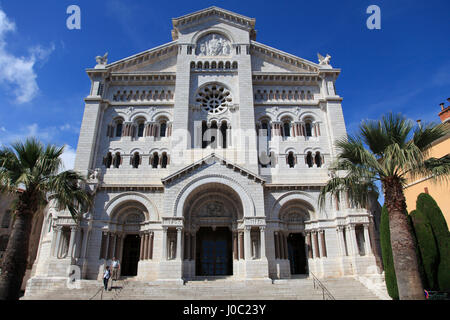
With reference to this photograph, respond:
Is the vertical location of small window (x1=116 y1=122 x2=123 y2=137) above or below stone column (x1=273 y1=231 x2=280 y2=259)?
above

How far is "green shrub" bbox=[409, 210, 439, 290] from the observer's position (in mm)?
14898

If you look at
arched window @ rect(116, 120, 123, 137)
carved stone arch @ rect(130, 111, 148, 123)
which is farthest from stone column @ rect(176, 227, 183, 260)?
arched window @ rect(116, 120, 123, 137)

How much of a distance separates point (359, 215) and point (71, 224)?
21303 millimetres

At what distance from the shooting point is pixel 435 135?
1289 centimetres

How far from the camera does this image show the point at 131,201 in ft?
79.4

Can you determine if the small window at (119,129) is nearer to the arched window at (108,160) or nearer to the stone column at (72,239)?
the arched window at (108,160)

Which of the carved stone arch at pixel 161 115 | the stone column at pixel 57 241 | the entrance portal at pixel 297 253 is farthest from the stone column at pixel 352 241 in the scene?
the stone column at pixel 57 241

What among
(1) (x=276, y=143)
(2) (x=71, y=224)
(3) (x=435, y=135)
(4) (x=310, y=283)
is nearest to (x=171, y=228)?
(2) (x=71, y=224)

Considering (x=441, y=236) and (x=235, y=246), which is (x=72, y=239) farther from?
(x=441, y=236)

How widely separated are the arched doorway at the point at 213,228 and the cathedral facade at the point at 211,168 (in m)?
0.08

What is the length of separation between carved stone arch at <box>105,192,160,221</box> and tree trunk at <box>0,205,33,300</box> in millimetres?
10605

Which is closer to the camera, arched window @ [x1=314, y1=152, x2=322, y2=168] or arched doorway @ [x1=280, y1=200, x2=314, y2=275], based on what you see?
arched doorway @ [x1=280, y1=200, x2=314, y2=275]

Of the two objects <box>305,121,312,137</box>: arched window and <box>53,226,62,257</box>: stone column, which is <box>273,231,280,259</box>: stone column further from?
<box>53,226,62,257</box>: stone column
